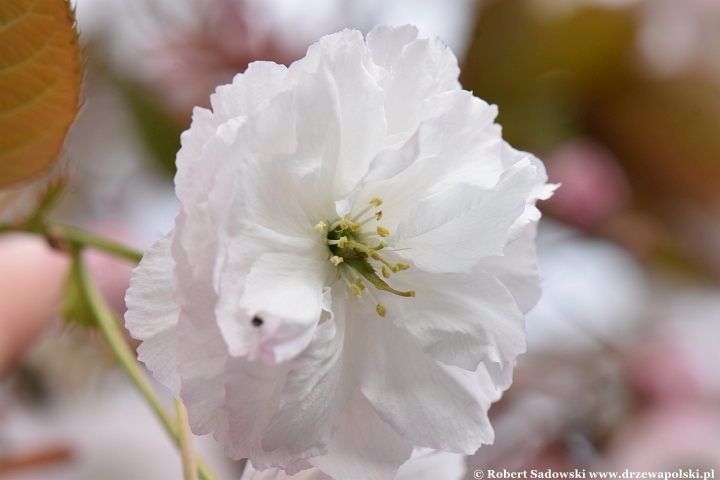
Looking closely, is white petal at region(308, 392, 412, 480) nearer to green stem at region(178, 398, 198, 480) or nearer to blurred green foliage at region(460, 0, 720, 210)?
green stem at region(178, 398, 198, 480)

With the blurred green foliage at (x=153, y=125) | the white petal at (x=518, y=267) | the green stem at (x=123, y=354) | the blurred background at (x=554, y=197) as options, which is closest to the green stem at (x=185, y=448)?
the green stem at (x=123, y=354)

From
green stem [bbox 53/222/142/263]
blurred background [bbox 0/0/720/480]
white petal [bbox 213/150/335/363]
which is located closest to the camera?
white petal [bbox 213/150/335/363]

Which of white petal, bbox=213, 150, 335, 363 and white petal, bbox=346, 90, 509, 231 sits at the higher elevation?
white petal, bbox=346, 90, 509, 231

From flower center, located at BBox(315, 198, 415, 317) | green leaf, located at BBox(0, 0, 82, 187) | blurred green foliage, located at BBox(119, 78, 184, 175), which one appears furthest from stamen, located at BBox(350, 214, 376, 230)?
blurred green foliage, located at BBox(119, 78, 184, 175)

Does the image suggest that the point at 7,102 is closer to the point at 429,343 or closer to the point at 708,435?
the point at 429,343

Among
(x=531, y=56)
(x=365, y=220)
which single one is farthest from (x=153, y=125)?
(x=365, y=220)

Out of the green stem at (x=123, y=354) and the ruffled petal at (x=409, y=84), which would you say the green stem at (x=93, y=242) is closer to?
the green stem at (x=123, y=354)

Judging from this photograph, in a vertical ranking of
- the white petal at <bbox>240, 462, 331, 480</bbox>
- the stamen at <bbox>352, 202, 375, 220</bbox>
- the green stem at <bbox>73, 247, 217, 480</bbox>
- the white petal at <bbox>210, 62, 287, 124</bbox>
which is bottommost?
the green stem at <bbox>73, 247, 217, 480</bbox>

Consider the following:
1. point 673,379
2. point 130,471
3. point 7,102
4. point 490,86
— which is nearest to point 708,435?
point 673,379
